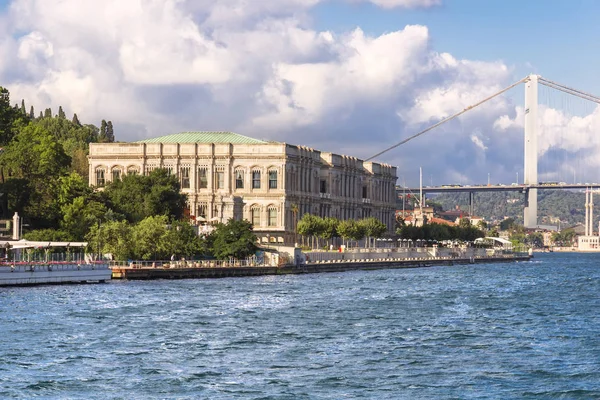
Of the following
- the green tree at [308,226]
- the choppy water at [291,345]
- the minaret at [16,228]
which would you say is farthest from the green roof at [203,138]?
the choppy water at [291,345]

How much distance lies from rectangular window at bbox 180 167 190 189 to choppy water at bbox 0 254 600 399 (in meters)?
80.6

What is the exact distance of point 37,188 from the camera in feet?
405

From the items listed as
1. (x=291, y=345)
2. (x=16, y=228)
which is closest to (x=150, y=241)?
(x=16, y=228)

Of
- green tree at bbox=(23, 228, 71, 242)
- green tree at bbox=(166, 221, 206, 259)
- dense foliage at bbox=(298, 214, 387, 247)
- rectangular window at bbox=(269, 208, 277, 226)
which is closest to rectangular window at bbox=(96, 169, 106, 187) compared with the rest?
rectangular window at bbox=(269, 208, 277, 226)

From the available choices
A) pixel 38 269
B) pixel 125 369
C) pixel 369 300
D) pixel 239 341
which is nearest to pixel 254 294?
pixel 369 300

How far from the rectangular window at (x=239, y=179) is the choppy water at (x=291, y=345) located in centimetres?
7948

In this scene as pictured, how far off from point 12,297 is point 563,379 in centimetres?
3766

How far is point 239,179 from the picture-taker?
527 feet

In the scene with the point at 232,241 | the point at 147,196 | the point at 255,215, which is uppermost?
the point at 147,196

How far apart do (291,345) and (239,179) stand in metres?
112

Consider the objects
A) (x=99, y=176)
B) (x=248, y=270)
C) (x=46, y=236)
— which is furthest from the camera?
(x=99, y=176)

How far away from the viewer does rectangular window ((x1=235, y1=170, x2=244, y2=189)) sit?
160m

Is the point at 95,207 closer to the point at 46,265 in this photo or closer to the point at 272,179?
the point at 46,265

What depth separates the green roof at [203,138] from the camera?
16688 cm
